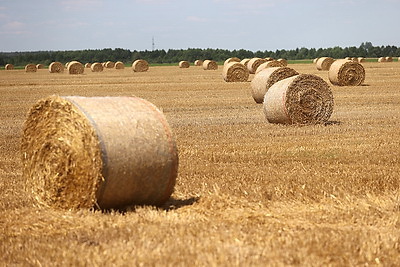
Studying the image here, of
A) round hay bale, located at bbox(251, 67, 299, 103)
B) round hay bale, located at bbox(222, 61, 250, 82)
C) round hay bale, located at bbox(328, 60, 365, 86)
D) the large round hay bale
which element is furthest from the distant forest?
the large round hay bale

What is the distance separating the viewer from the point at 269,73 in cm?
2289

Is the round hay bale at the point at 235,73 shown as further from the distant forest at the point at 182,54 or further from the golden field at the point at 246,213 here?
the distant forest at the point at 182,54

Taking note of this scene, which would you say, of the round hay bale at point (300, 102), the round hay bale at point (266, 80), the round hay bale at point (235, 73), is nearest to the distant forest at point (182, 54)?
the round hay bale at point (235, 73)

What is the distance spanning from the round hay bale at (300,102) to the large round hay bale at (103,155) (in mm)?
8842

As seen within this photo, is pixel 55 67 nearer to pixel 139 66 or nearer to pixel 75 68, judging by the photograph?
pixel 75 68

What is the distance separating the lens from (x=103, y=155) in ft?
24.2

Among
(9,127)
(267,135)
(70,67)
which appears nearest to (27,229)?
(267,135)

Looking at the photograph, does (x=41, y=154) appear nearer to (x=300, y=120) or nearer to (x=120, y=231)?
(x=120, y=231)

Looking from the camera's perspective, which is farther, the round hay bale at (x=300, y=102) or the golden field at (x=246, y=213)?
the round hay bale at (x=300, y=102)

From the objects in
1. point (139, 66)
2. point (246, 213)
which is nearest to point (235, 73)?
point (139, 66)

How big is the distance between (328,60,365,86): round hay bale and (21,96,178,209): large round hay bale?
23.2 m

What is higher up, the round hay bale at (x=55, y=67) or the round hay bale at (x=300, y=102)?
the round hay bale at (x=300, y=102)

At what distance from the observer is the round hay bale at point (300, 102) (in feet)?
54.7

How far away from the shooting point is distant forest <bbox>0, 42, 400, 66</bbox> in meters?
93.2
